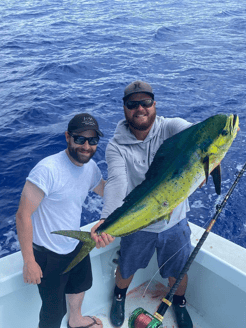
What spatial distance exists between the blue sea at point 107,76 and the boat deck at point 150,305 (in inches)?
Result: 70.8

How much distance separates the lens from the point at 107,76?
424 inches

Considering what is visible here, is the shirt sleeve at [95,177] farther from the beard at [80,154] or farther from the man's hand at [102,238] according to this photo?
the man's hand at [102,238]

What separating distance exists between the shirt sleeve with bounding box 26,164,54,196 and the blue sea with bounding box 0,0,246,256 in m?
2.69

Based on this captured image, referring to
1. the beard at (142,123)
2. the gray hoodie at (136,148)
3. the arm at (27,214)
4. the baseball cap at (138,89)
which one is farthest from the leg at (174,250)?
the baseball cap at (138,89)

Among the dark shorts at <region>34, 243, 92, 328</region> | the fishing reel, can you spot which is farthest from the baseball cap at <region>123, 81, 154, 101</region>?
the fishing reel

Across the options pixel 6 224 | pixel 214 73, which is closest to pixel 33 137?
pixel 6 224

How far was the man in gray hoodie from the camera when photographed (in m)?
2.15

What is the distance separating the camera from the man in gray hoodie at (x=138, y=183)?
84.6 inches

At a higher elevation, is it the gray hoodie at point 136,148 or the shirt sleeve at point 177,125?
the shirt sleeve at point 177,125

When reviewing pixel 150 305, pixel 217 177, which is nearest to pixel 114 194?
pixel 217 177

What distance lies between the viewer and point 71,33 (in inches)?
608

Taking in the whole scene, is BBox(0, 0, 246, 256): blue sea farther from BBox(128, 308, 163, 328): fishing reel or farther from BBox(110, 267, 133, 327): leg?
BBox(128, 308, 163, 328): fishing reel

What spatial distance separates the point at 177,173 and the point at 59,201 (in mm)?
1034

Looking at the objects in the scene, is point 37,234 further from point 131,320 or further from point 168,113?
point 168,113
